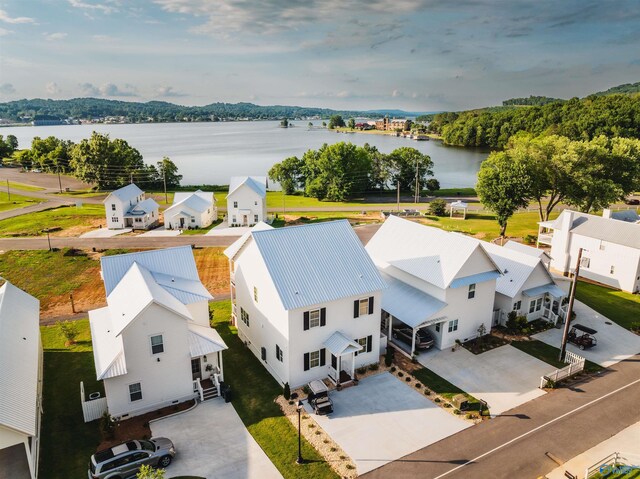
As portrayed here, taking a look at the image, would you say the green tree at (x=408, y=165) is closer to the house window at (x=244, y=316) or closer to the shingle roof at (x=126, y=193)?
the shingle roof at (x=126, y=193)

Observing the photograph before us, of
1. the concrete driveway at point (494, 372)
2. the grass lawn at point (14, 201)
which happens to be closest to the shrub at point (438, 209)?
the concrete driveway at point (494, 372)

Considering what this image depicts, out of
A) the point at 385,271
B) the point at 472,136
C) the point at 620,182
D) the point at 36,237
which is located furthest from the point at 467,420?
the point at 472,136

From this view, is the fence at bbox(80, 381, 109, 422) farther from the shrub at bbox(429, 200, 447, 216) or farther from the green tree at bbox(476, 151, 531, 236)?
the shrub at bbox(429, 200, 447, 216)

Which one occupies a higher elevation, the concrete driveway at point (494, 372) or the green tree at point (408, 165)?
the green tree at point (408, 165)

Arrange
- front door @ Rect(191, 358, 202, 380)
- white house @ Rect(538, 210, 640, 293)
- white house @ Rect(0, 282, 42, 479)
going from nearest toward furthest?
white house @ Rect(0, 282, 42, 479) → front door @ Rect(191, 358, 202, 380) → white house @ Rect(538, 210, 640, 293)

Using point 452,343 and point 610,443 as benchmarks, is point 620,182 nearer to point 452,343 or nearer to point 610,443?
point 452,343

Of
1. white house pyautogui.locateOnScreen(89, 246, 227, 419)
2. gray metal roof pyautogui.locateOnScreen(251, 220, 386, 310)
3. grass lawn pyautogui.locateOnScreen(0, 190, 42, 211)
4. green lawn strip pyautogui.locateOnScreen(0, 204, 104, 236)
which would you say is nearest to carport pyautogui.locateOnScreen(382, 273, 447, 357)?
gray metal roof pyautogui.locateOnScreen(251, 220, 386, 310)
